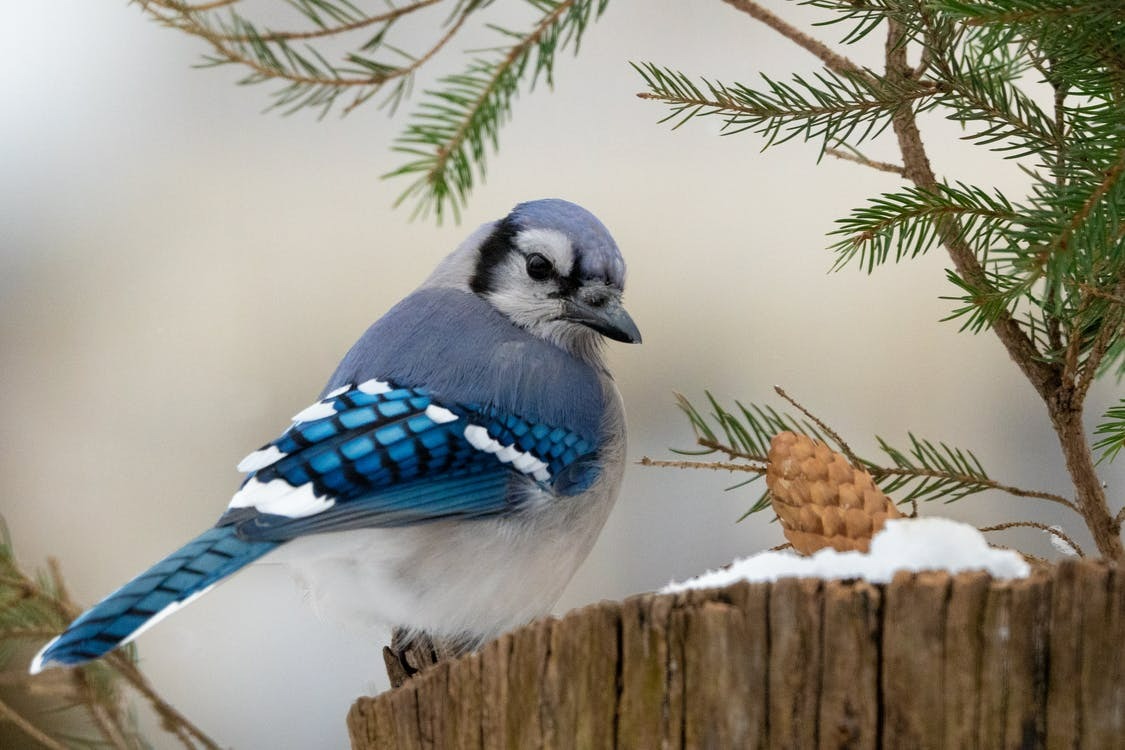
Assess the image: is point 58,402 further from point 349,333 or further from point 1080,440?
point 1080,440

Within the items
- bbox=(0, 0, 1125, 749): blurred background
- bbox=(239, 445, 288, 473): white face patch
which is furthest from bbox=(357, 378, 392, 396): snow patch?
bbox=(0, 0, 1125, 749): blurred background

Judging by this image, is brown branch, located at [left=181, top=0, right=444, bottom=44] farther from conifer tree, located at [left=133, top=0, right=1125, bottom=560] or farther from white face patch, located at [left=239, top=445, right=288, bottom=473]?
white face patch, located at [left=239, top=445, right=288, bottom=473]

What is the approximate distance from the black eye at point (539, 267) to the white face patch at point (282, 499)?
1.40ft

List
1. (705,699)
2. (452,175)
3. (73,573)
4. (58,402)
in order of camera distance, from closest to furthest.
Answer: (705,699) → (452,175) → (73,573) → (58,402)

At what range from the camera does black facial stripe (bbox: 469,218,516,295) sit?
1378 millimetres

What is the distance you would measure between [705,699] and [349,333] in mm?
1640

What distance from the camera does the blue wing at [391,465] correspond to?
99 centimetres

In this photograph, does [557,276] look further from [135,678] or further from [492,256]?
[135,678]

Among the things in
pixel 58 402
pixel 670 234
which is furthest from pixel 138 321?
pixel 670 234

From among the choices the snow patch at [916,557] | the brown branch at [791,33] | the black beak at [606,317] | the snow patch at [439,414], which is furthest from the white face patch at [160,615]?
the brown branch at [791,33]

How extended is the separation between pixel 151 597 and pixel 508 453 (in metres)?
0.37

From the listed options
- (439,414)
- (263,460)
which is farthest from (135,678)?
(439,414)

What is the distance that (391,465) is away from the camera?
3.43 feet

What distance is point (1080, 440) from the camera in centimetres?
98
